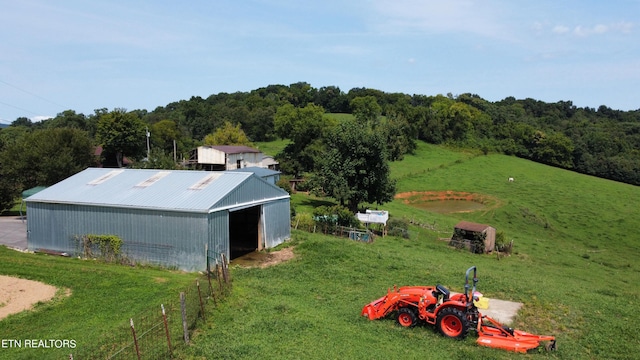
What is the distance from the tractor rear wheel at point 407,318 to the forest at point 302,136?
79.5ft

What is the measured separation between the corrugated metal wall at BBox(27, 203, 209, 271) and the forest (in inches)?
621

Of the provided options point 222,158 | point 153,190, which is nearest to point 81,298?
point 153,190

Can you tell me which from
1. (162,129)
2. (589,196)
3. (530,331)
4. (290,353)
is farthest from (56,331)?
(162,129)

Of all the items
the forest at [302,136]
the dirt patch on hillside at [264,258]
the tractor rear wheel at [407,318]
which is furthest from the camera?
the forest at [302,136]

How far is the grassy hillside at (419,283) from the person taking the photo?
11.4 m

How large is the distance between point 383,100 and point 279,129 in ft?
215

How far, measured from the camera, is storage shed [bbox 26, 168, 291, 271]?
→ 20.2 m

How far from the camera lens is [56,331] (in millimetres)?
11922

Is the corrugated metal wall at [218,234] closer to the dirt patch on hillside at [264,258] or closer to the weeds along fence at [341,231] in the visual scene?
the dirt patch on hillside at [264,258]

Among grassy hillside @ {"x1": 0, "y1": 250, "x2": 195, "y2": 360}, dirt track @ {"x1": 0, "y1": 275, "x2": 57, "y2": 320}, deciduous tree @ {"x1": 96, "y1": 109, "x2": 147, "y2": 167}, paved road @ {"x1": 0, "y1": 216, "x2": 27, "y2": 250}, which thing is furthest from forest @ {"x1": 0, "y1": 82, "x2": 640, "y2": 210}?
dirt track @ {"x1": 0, "y1": 275, "x2": 57, "y2": 320}

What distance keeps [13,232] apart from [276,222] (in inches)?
696

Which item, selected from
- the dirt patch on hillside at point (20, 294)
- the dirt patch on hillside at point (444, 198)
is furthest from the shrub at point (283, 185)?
the dirt patch on hillside at point (20, 294)

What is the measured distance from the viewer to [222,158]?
56.8 meters

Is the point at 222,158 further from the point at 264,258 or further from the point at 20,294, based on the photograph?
the point at 20,294
